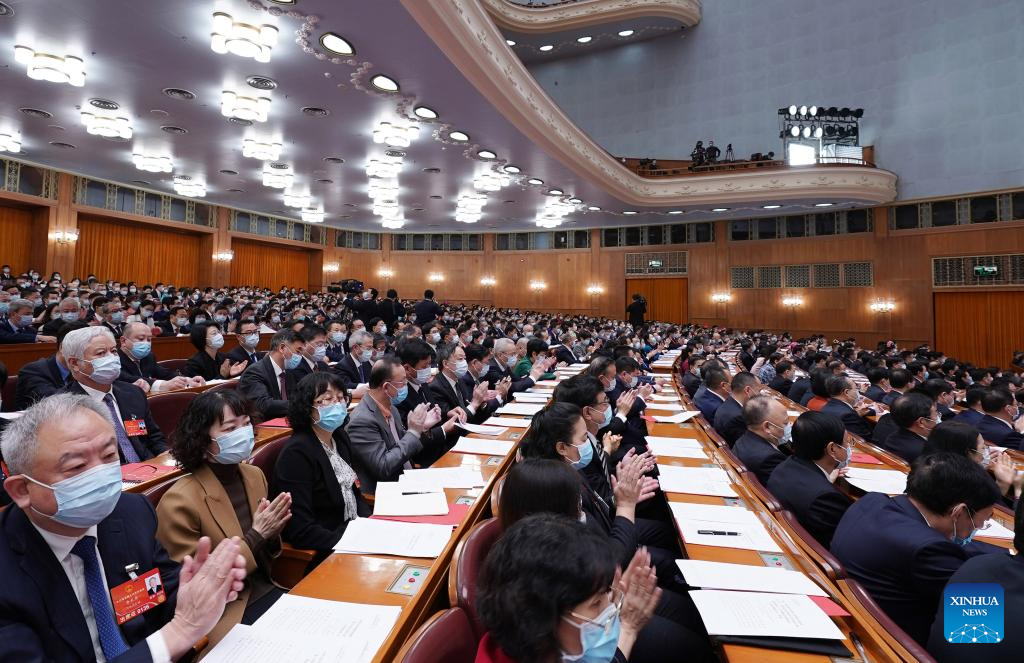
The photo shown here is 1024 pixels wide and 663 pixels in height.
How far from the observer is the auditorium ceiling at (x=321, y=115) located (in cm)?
640

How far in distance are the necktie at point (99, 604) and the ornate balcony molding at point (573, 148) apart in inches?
236

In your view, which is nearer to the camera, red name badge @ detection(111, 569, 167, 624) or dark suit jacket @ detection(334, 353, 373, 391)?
red name badge @ detection(111, 569, 167, 624)

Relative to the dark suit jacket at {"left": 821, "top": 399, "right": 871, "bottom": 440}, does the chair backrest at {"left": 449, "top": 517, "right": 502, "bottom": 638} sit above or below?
below

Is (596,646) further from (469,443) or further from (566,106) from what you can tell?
(566,106)

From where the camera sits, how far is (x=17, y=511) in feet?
4.88

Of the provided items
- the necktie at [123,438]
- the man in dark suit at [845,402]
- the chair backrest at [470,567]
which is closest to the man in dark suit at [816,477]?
the chair backrest at [470,567]

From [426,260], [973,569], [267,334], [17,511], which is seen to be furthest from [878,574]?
[426,260]

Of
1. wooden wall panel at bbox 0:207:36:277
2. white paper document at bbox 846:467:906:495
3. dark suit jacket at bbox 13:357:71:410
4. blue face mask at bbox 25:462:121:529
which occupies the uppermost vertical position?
wooden wall panel at bbox 0:207:36:277

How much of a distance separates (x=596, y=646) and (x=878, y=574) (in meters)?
1.60

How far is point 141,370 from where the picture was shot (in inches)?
212

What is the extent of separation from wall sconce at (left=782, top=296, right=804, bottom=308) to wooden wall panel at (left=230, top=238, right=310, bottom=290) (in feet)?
65.4

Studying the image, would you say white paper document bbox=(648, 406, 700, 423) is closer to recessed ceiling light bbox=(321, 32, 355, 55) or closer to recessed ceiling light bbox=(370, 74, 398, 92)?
recessed ceiling light bbox=(321, 32, 355, 55)

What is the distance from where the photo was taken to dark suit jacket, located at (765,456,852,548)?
9.17ft

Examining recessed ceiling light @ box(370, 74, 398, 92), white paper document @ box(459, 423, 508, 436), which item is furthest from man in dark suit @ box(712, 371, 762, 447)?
recessed ceiling light @ box(370, 74, 398, 92)
